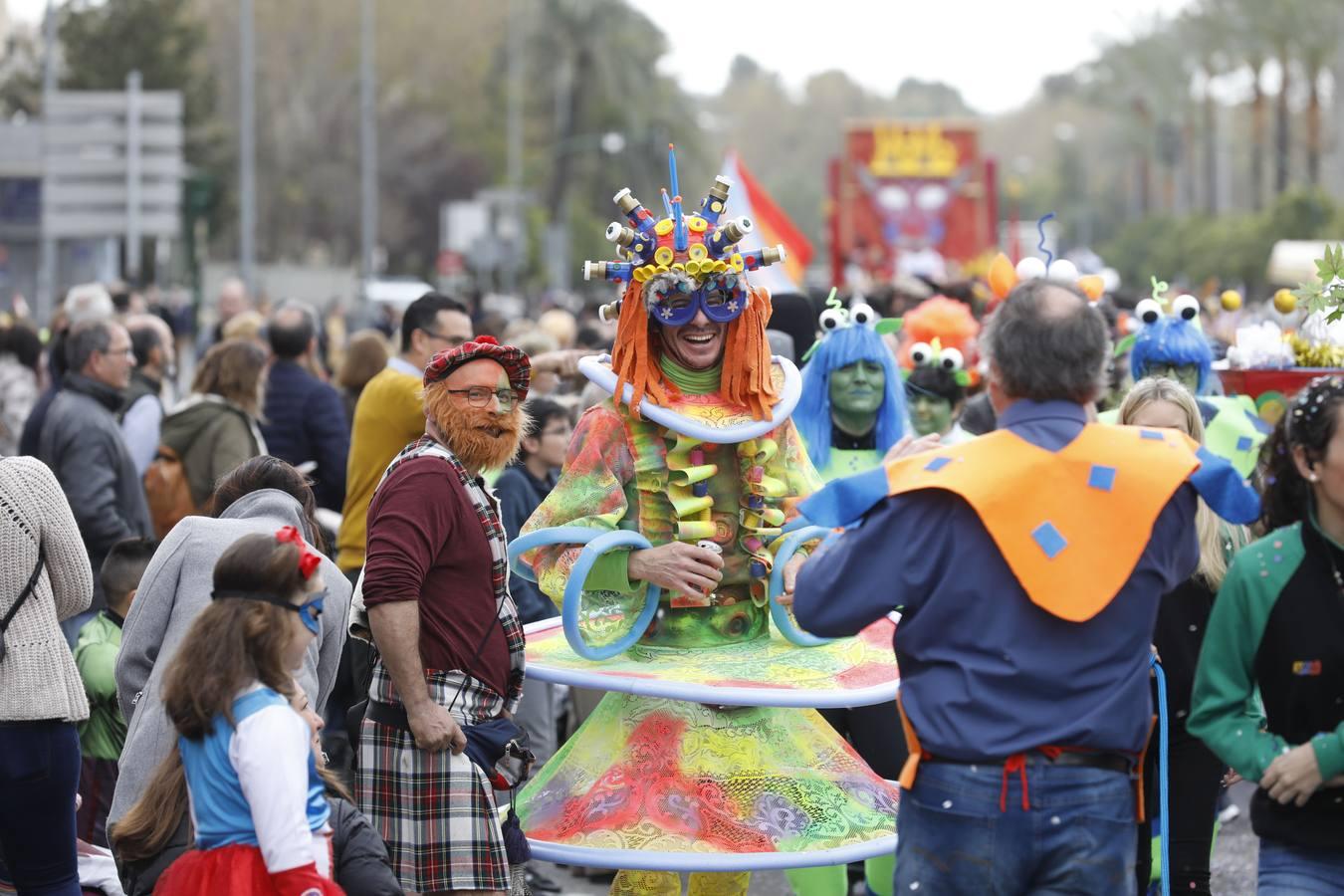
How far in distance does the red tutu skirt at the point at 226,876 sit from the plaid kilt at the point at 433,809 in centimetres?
91

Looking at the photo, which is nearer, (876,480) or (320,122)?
(876,480)

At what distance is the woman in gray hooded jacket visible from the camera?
207 inches

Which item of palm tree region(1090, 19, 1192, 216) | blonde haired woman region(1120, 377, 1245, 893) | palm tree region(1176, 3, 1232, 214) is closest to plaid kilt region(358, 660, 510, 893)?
blonde haired woman region(1120, 377, 1245, 893)

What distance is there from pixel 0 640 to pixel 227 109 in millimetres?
69496

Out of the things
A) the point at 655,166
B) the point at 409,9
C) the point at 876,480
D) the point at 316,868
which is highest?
the point at 409,9

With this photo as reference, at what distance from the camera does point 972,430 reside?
844 centimetres

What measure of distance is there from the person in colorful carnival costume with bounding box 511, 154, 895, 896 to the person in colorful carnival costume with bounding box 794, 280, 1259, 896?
5.63 feet

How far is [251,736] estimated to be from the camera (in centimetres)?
434

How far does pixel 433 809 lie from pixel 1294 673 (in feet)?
7.49

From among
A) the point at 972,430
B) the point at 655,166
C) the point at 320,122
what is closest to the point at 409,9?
the point at 320,122

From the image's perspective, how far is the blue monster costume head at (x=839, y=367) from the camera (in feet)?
26.5

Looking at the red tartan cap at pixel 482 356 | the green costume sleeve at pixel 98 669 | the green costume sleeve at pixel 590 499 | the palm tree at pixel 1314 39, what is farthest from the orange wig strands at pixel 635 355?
the palm tree at pixel 1314 39

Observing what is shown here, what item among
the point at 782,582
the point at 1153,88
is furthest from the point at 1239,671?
the point at 1153,88

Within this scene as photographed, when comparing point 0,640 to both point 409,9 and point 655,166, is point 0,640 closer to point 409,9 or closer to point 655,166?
point 655,166
